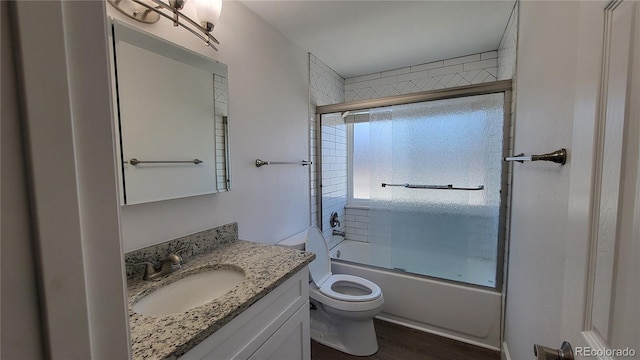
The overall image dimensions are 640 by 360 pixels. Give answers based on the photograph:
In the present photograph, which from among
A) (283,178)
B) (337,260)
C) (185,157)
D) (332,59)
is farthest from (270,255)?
(332,59)

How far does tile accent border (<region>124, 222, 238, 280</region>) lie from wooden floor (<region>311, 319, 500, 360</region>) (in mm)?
1092

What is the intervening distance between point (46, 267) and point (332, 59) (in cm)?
250

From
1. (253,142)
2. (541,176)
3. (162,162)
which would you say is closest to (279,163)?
(253,142)

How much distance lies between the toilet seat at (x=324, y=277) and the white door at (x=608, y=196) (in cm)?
141

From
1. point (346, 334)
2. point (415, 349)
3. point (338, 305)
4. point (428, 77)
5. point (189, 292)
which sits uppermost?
point (428, 77)

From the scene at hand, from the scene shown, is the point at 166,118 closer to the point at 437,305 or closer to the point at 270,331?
the point at 270,331

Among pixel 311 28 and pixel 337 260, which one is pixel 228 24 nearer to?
pixel 311 28

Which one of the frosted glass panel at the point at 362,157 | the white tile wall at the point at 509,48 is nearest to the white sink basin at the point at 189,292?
the frosted glass panel at the point at 362,157

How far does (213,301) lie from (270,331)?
0.30 metres

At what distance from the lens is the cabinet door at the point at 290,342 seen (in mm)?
996

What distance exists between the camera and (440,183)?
2039mm

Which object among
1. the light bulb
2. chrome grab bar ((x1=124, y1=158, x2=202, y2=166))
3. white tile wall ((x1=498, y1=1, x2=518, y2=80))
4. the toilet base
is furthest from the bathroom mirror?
white tile wall ((x1=498, y1=1, x2=518, y2=80))

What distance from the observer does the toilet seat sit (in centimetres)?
183

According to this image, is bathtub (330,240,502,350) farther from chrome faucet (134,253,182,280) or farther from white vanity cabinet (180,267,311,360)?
chrome faucet (134,253,182,280)
